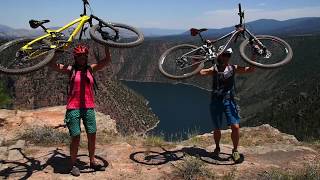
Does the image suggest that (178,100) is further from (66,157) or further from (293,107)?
(66,157)

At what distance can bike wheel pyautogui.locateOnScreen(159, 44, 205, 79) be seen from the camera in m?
9.04

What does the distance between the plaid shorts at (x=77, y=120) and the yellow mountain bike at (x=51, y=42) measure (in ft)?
3.22

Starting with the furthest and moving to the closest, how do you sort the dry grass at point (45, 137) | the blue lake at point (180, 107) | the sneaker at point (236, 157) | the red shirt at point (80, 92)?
the blue lake at point (180, 107), the dry grass at point (45, 137), the sneaker at point (236, 157), the red shirt at point (80, 92)

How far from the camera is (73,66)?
780 centimetres

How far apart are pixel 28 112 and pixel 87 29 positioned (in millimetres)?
5017

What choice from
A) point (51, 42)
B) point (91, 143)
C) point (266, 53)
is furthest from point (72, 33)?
point (266, 53)

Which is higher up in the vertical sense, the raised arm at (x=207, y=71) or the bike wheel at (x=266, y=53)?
the bike wheel at (x=266, y=53)

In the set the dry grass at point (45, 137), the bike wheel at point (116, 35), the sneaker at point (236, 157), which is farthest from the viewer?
the dry grass at point (45, 137)

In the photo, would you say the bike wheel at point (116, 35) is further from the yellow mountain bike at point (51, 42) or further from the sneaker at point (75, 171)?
the sneaker at point (75, 171)

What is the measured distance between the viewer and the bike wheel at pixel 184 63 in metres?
9.04

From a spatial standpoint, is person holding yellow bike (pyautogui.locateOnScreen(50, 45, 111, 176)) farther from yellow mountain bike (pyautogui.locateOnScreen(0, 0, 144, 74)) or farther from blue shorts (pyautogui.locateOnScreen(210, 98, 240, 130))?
blue shorts (pyautogui.locateOnScreen(210, 98, 240, 130))

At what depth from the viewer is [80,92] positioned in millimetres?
7691

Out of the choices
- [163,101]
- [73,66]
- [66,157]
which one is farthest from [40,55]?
[163,101]

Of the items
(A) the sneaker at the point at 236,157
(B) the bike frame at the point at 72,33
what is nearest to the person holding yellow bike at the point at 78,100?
(B) the bike frame at the point at 72,33
